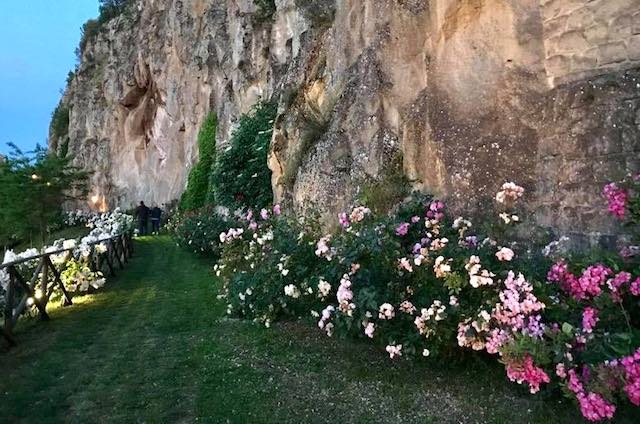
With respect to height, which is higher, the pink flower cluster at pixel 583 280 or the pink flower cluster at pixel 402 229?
the pink flower cluster at pixel 402 229

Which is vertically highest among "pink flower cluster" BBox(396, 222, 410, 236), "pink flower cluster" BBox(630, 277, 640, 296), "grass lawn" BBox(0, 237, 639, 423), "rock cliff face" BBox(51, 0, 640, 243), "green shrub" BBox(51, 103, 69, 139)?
"green shrub" BBox(51, 103, 69, 139)

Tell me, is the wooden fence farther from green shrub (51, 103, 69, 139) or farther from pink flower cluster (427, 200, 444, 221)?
green shrub (51, 103, 69, 139)

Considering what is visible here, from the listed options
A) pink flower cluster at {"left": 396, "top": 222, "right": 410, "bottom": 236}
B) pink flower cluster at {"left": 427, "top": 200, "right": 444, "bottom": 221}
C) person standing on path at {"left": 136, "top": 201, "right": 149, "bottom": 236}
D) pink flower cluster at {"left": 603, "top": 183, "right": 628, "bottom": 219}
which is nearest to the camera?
pink flower cluster at {"left": 603, "top": 183, "right": 628, "bottom": 219}

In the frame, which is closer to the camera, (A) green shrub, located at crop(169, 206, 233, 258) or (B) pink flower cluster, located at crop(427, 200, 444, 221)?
(B) pink flower cluster, located at crop(427, 200, 444, 221)

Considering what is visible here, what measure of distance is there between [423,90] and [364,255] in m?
2.30

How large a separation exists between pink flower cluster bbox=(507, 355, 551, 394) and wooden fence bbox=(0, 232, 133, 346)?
17.2 feet

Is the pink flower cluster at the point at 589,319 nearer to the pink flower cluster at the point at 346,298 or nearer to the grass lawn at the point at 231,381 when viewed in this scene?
the grass lawn at the point at 231,381

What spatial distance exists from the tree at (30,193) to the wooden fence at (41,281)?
1095 centimetres

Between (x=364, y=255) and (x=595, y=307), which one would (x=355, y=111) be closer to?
(x=364, y=255)

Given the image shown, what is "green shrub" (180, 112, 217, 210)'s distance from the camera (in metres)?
22.7

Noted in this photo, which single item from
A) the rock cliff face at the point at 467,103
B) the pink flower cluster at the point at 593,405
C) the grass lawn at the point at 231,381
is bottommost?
the grass lawn at the point at 231,381

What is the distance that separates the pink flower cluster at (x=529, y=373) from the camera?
306cm

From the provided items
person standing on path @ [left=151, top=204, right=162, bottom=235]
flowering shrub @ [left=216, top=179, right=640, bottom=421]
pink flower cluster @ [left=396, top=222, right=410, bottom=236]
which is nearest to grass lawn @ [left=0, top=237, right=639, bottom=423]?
flowering shrub @ [left=216, top=179, right=640, bottom=421]

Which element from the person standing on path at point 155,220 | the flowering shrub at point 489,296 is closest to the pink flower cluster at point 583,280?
the flowering shrub at point 489,296
